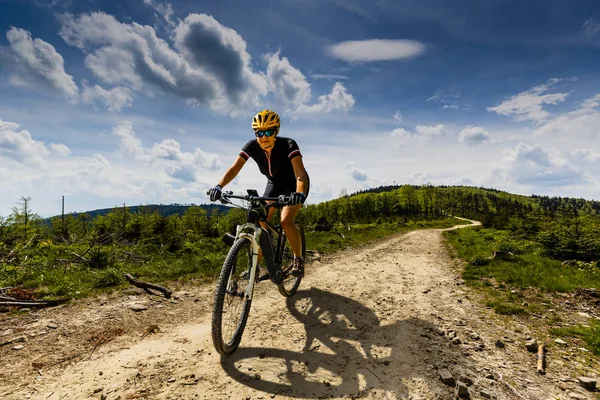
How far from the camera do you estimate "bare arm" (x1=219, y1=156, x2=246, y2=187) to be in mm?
5720

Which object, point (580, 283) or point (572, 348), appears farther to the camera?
point (580, 283)

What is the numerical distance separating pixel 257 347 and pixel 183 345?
1.25 metres

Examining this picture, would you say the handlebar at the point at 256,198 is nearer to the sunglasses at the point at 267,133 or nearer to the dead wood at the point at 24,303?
the sunglasses at the point at 267,133

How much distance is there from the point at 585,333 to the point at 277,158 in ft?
22.5

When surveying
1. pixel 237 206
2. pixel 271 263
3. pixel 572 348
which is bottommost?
pixel 572 348

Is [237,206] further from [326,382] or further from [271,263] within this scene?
[326,382]

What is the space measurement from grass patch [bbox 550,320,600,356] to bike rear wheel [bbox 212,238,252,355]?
5.97m

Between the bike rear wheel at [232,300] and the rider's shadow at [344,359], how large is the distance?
0.28 meters

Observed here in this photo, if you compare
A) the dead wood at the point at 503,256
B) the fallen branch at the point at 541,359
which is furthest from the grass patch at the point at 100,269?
the dead wood at the point at 503,256

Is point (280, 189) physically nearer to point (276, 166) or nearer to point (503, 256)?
point (276, 166)

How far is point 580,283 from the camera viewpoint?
27.0 ft

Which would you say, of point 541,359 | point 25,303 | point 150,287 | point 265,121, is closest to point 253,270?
point 265,121

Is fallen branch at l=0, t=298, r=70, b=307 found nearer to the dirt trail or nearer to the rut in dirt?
the dirt trail

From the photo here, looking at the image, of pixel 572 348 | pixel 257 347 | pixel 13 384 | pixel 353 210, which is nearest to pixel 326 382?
pixel 257 347
